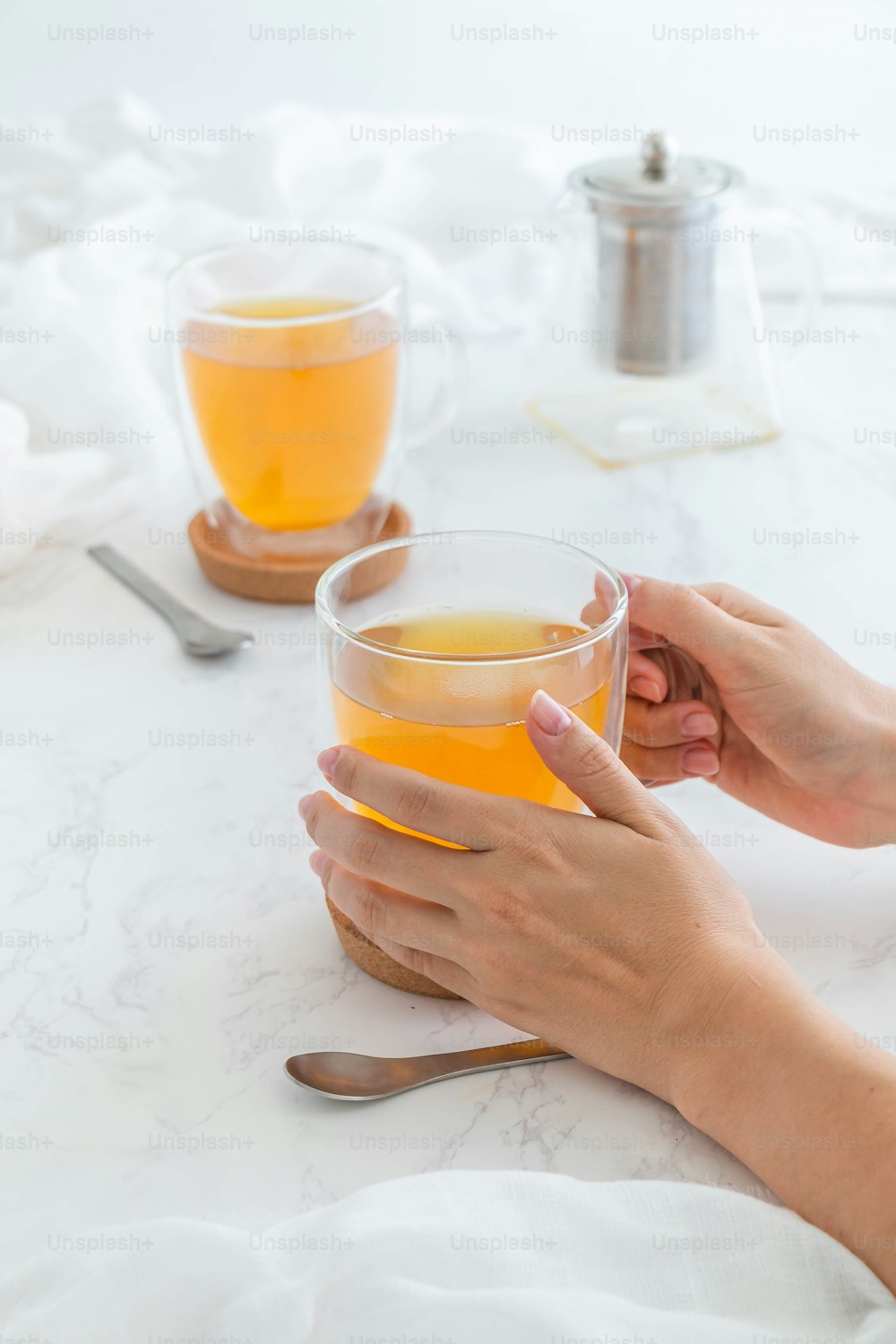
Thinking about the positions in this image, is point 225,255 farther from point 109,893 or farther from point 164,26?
point 164,26

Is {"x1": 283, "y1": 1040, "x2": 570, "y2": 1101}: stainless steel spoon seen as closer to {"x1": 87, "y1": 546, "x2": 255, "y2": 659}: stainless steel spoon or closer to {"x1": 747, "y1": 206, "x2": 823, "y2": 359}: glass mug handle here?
Answer: {"x1": 87, "y1": 546, "x2": 255, "y2": 659}: stainless steel spoon

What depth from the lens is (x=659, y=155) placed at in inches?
56.9

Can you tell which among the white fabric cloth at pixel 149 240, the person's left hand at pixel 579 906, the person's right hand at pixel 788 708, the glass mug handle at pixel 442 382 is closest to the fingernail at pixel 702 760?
the person's right hand at pixel 788 708

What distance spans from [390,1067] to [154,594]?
0.64 m

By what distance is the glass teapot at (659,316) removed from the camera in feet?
4.75

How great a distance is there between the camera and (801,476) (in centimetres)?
147

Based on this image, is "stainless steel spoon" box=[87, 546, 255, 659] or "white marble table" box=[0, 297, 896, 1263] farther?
"stainless steel spoon" box=[87, 546, 255, 659]

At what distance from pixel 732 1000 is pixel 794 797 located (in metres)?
0.29

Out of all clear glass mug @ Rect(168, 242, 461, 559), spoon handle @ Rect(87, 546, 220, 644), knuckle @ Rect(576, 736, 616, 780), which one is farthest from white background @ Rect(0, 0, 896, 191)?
knuckle @ Rect(576, 736, 616, 780)

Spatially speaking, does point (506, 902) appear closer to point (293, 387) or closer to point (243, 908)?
point (243, 908)

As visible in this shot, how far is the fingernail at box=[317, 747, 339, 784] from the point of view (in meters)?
0.73

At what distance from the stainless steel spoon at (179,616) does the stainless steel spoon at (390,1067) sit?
0.49 meters

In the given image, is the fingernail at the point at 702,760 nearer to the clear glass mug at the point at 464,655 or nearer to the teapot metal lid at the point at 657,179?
the clear glass mug at the point at 464,655

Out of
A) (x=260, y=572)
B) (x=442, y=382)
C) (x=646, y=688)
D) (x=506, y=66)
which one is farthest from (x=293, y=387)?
(x=506, y=66)
